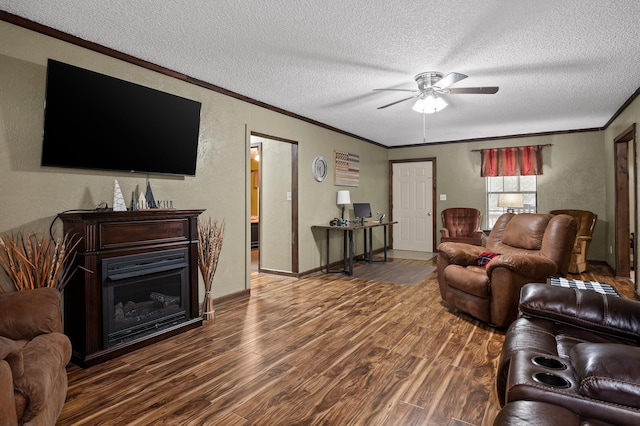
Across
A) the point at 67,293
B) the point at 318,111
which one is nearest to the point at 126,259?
the point at 67,293

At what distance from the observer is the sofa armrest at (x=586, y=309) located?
1703 mm

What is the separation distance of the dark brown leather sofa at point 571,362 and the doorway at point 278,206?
3740 millimetres

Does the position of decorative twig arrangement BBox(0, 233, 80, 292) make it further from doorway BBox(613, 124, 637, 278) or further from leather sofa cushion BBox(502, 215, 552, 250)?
doorway BBox(613, 124, 637, 278)

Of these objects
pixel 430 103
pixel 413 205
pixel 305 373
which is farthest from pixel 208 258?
pixel 413 205

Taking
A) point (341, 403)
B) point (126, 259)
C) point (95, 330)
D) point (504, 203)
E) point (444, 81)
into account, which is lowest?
point (341, 403)

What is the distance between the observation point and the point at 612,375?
1103 millimetres

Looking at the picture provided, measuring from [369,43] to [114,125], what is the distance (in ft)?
7.14

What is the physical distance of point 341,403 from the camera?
208cm

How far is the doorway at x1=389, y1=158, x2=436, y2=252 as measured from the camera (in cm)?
784

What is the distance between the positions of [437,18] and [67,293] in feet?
10.9

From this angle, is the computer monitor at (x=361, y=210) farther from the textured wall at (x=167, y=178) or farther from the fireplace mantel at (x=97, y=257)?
the fireplace mantel at (x=97, y=257)

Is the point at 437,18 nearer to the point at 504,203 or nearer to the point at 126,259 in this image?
the point at 126,259

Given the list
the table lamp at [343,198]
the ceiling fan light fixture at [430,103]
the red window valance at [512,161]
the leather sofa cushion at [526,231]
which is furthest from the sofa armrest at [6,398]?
the red window valance at [512,161]

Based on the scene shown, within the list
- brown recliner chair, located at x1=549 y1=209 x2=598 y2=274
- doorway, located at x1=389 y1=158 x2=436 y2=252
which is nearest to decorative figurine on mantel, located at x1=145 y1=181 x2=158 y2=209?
brown recliner chair, located at x1=549 y1=209 x2=598 y2=274
